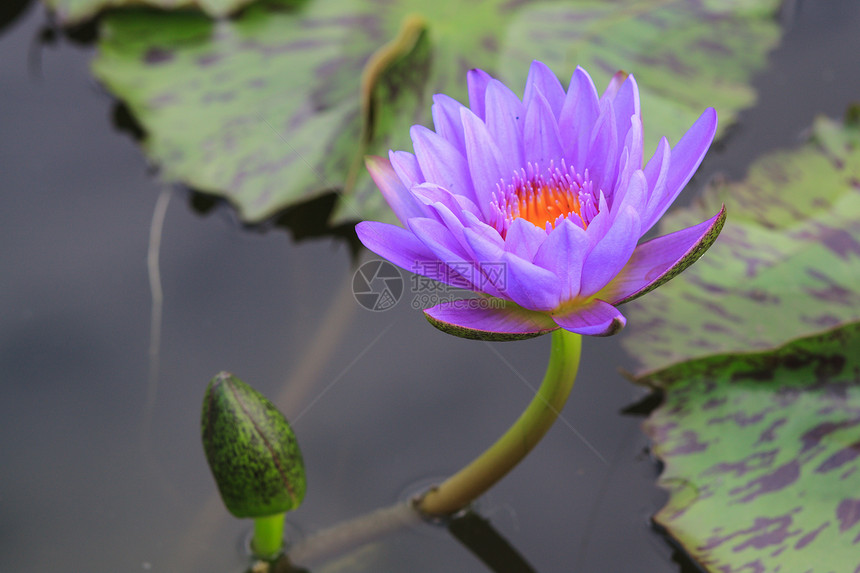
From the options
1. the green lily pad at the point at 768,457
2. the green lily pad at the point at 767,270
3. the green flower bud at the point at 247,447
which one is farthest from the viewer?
the green lily pad at the point at 767,270

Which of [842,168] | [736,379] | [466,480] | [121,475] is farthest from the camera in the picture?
[842,168]

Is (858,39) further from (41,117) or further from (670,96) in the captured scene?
(41,117)

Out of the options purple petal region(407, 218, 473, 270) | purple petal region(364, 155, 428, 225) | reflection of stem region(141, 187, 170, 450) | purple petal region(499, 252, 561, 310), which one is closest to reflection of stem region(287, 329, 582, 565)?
purple petal region(499, 252, 561, 310)

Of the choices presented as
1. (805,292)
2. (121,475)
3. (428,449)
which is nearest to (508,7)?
(805,292)


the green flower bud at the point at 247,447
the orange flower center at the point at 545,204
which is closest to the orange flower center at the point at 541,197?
the orange flower center at the point at 545,204

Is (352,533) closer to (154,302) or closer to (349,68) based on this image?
(154,302)

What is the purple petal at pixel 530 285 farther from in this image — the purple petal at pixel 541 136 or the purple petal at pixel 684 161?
the purple petal at pixel 541 136

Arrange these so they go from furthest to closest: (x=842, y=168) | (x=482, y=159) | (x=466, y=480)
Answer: (x=842, y=168) < (x=466, y=480) < (x=482, y=159)
